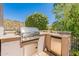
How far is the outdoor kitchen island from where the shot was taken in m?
1.99

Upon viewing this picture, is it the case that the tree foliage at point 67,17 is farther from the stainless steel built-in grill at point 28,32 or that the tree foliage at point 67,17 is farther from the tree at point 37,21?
the stainless steel built-in grill at point 28,32

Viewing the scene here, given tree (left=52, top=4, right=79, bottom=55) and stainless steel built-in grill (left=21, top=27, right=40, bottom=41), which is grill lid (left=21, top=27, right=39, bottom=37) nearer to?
stainless steel built-in grill (left=21, top=27, right=40, bottom=41)

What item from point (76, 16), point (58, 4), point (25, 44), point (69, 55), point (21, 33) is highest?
point (58, 4)

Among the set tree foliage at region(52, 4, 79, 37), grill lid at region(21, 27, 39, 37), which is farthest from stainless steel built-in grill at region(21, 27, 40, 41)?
tree foliage at region(52, 4, 79, 37)

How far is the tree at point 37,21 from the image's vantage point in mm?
2036

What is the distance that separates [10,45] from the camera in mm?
2006

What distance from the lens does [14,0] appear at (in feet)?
6.66

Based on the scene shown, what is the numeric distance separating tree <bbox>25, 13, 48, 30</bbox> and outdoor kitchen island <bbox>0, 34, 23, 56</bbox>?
20 cm

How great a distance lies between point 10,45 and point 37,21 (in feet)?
1.34

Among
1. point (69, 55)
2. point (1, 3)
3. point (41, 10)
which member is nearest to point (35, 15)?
point (41, 10)

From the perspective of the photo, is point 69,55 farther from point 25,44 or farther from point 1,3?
point 1,3

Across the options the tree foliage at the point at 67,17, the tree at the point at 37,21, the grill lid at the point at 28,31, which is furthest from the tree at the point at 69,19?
the grill lid at the point at 28,31

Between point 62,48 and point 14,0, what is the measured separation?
773 millimetres

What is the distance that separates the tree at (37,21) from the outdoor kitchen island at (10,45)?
0.66 ft
